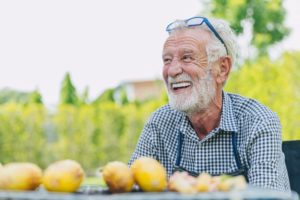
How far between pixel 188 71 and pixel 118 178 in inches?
36.5

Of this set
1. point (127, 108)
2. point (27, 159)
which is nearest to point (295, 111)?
point (127, 108)

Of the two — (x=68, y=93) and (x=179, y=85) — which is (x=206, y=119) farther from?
(x=68, y=93)

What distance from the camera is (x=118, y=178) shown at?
130 centimetres

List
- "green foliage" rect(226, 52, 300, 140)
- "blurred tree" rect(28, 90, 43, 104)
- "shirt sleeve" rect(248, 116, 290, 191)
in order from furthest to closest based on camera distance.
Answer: "blurred tree" rect(28, 90, 43, 104), "green foliage" rect(226, 52, 300, 140), "shirt sleeve" rect(248, 116, 290, 191)

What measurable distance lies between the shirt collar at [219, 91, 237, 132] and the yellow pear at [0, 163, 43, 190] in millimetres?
995

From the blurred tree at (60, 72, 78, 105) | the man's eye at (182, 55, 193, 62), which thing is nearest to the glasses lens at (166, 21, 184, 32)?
the man's eye at (182, 55, 193, 62)

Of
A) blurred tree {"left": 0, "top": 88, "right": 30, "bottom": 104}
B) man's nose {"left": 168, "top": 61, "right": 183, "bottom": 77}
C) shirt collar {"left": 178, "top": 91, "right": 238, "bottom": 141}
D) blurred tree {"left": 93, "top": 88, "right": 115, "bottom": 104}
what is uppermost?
man's nose {"left": 168, "top": 61, "right": 183, "bottom": 77}

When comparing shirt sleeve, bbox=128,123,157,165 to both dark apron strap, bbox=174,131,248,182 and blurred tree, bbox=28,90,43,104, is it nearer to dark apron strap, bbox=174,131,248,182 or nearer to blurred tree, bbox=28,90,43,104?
dark apron strap, bbox=174,131,248,182

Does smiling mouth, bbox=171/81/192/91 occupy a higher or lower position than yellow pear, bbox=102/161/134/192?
higher

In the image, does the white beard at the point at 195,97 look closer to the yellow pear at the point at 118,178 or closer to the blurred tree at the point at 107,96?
the yellow pear at the point at 118,178

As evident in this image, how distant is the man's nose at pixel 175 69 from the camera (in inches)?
84.6

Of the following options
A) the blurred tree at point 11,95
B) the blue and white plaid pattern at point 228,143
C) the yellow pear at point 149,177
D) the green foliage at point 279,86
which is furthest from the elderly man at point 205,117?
the blurred tree at point 11,95

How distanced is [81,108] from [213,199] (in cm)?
1400

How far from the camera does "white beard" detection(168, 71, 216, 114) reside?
Result: 2184mm
